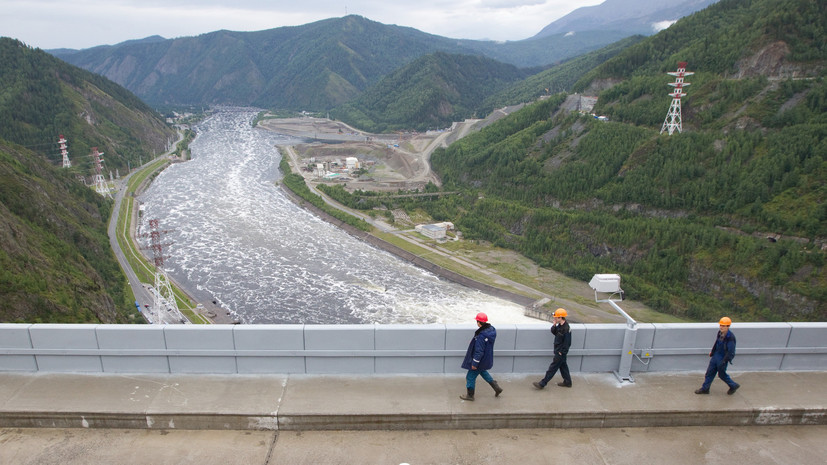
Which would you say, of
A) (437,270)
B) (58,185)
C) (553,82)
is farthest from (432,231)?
(553,82)

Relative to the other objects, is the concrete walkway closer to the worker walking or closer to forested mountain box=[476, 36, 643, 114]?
the worker walking

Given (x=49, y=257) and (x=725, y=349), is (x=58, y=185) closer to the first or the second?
(x=49, y=257)

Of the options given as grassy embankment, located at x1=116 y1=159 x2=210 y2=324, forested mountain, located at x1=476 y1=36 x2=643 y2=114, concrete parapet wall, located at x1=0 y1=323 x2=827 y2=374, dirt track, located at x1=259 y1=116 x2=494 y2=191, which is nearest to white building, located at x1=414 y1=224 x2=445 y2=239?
dirt track, located at x1=259 y1=116 x2=494 y2=191

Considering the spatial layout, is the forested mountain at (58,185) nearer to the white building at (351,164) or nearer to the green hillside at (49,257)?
the green hillside at (49,257)

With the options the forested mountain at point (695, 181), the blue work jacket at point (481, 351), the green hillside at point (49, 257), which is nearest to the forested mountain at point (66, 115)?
the green hillside at point (49, 257)

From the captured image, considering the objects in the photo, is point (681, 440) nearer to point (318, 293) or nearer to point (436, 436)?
point (436, 436)
